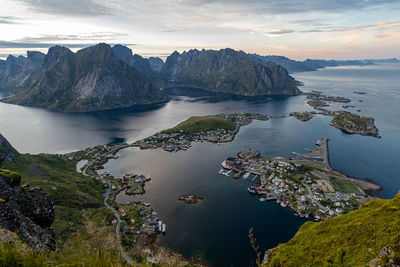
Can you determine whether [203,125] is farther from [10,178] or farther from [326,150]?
[10,178]

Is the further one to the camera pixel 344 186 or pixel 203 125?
pixel 203 125

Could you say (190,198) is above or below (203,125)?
below

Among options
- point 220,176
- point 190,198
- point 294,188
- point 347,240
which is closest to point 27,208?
point 347,240

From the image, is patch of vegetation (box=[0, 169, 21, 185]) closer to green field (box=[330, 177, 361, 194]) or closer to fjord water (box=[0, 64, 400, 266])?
fjord water (box=[0, 64, 400, 266])

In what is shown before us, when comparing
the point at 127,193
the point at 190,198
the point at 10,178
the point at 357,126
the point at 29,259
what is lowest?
the point at 127,193

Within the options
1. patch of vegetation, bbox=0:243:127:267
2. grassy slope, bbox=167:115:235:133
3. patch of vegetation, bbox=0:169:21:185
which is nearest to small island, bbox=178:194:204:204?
patch of vegetation, bbox=0:169:21:185

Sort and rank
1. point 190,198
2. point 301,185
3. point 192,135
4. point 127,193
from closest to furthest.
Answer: point 190,198 < point 127,193 < point 301,185 < point 192,135

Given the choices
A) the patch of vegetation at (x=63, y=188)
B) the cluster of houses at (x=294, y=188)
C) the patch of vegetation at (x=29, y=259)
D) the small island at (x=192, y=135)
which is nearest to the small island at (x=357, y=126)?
the small island at (x=192, y=135)
